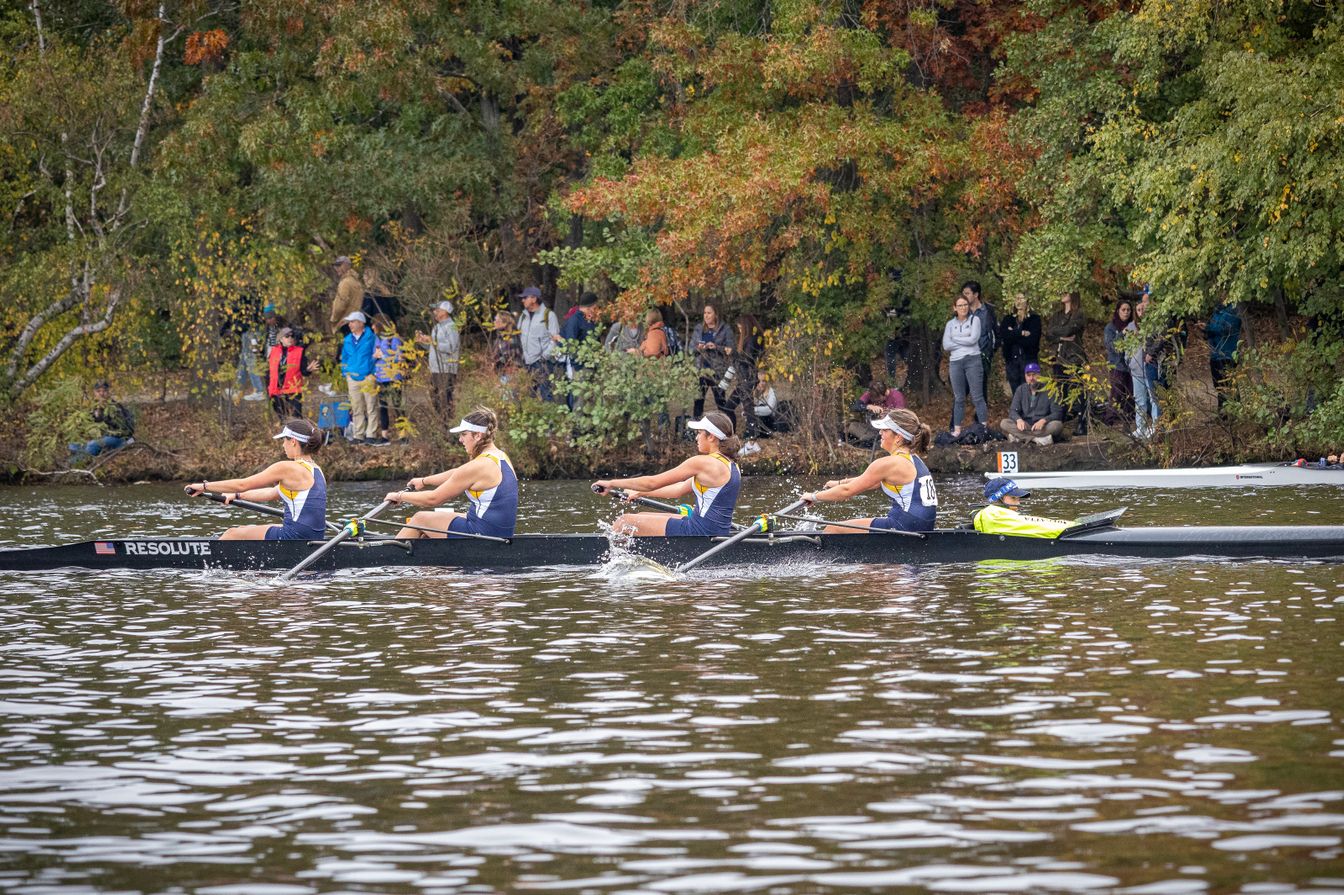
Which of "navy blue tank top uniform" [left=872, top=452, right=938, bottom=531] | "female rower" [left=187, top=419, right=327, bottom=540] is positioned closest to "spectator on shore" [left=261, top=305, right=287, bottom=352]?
"female rower" [left=187, top=419, right=327, bottom=540]

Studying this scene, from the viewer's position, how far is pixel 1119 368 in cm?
2483

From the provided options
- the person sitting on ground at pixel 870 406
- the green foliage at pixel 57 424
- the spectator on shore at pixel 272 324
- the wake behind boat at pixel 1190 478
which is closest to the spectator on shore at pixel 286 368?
the spectator on shore at pixel 272 324

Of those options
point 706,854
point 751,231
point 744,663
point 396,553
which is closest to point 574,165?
point 751,231

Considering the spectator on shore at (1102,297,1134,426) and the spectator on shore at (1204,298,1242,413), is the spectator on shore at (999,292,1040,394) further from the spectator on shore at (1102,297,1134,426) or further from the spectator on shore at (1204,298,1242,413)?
the spectator on shore at (1204,298,1242,413)

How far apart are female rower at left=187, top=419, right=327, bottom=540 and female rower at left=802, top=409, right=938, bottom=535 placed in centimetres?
442

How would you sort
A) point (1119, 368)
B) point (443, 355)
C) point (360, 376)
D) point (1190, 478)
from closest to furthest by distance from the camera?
point (1190, 478)
point (1119, 368)
point (443, 355)
point (360, 376)

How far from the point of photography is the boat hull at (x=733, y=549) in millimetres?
15250

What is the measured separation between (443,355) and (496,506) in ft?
36.2

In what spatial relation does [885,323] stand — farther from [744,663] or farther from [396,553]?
[744,663]

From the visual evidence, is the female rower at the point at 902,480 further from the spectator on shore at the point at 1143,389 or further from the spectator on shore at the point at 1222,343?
the spectator on shore at the point at 1222,343

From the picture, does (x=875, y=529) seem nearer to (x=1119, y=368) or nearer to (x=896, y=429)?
(x=896, y=429)

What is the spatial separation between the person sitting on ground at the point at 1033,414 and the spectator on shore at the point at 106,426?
13.3 meters

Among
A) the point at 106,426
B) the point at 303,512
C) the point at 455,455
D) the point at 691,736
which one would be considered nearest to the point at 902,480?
the point at 303,512

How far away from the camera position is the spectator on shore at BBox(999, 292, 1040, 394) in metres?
25.5
